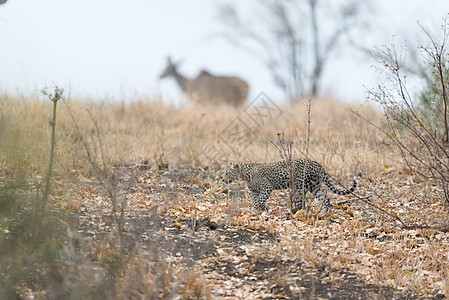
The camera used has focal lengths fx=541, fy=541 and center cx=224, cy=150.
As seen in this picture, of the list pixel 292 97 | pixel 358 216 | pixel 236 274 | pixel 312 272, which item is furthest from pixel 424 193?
pixel 292 97

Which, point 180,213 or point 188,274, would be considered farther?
point 180,213

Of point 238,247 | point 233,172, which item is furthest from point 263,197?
point 238,247

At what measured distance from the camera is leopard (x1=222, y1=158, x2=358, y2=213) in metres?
6.85

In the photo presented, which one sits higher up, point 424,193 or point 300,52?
point 300,52

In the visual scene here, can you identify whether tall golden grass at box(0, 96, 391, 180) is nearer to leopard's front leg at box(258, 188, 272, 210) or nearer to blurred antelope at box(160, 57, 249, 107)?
leopard's front leg at box(258, 188, 272, 210)

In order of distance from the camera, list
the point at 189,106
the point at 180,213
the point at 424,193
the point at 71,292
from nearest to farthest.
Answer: the point at 71,292
the point at 180,213
the point at 424,193
the point at 189,106

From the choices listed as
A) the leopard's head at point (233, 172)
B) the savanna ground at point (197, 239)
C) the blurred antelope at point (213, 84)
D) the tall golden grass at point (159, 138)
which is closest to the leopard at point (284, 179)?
the leopard's head at point (233, 172)

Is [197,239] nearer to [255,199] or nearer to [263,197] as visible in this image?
[263,197]

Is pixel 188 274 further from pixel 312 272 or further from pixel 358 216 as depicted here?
pixel 358 216

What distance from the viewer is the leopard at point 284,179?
685cm

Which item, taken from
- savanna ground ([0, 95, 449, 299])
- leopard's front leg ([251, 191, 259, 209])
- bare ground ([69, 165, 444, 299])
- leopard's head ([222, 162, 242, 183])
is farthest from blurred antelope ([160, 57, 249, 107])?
bare ground ([69, 165, 444, 299])

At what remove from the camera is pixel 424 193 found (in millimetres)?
7531

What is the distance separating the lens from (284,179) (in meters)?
7.00

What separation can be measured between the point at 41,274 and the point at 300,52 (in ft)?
67.2
